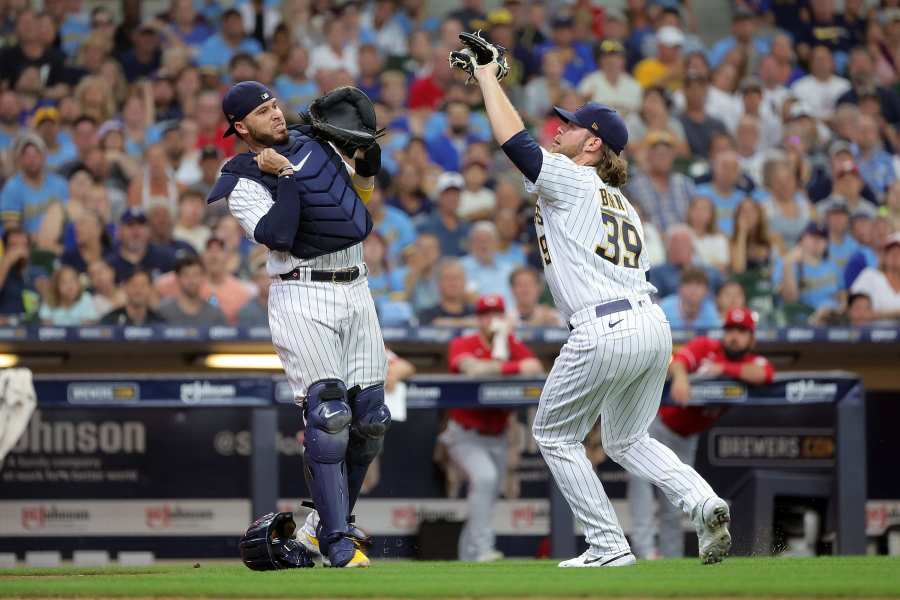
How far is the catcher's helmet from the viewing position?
586cm

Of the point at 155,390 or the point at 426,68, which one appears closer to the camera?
the point at 155,390

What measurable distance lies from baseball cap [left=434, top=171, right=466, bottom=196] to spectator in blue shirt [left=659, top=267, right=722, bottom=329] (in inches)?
79.5

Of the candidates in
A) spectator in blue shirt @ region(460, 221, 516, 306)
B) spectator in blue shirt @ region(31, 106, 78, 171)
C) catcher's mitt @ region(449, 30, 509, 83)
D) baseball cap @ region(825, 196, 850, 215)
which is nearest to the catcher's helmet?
catcher's mitt @ region(449, 30, 509, 83)

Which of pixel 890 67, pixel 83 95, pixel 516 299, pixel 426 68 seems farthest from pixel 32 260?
pixel 890 67

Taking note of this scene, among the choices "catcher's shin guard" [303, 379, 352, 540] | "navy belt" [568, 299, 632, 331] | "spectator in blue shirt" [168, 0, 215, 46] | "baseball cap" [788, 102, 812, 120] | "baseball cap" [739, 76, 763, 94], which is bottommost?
"catcher's shin guard" [303, 379, 352, 540]

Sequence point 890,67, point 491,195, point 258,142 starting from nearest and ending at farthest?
1. point 258,142
2. point 491,195
3. point 890,67

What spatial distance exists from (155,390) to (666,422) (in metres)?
3.07

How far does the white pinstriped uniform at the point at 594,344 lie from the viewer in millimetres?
5590

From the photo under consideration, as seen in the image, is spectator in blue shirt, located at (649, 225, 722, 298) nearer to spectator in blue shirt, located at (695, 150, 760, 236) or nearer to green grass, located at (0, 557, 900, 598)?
spectator in blue shirt, located at (695, 150, 760, 236)

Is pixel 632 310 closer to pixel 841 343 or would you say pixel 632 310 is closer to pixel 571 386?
pixel 571 386

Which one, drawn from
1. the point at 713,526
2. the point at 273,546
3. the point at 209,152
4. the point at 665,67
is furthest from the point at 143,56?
the point at 713,526

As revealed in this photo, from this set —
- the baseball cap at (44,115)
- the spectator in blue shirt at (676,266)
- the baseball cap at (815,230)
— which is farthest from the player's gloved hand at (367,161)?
the baseball cap at (44,115)

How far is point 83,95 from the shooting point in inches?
476

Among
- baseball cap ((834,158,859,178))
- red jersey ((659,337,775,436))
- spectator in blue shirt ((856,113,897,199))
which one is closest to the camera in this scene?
red jersey ((659,337,775,436))
